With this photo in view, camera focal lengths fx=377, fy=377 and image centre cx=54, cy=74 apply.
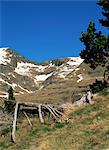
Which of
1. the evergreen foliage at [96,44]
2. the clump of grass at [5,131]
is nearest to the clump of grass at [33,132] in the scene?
the clump of grass at [5,131]

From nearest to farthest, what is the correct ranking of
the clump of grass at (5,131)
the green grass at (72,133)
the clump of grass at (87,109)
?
the green grass at (72,133), the clump of grass at (5,131), the clump of grass at (87,109)

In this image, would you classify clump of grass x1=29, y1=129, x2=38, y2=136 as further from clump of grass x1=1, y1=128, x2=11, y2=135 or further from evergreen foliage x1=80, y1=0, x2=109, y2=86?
evergreen foliage x1=80, y1=0, x2=109, y2=86

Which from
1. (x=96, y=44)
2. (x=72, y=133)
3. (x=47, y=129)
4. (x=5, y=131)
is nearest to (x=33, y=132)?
(x=47, y=129)

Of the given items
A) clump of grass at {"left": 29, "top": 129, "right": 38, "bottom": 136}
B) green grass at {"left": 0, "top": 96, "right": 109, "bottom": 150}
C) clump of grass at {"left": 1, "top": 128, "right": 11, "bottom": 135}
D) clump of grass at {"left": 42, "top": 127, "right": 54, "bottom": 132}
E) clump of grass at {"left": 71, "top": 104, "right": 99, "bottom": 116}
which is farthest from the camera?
clump of grass at {"left": 71, "top": 104, "right": 99, "bottom": 116}

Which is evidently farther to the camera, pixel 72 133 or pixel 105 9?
pixel 105 9

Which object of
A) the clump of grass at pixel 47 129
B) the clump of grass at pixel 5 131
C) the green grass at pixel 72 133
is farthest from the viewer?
the clump of grass at pixel 5 131

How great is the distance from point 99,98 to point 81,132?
7.66 meters

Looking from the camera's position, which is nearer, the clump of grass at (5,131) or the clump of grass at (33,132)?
the clump of grass at (33,132)

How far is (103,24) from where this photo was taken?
174 feet

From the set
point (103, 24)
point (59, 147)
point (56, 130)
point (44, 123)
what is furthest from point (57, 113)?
point (103, 24)

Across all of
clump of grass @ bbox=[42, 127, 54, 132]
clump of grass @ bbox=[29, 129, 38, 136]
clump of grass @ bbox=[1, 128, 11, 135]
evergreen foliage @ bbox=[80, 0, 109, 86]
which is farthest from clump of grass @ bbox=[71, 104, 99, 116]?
evergreen foliage @ bbox=[80, 0, 109, 86]

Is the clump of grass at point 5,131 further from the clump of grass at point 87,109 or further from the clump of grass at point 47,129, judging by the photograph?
the clump of grass at point 87,109

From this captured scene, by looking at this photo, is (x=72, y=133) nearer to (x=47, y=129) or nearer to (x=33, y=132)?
(x=47, y=129)

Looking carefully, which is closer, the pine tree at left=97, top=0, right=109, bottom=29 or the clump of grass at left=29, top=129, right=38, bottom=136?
the clump of grass at left=29, top=129, right=38, bottom=136
